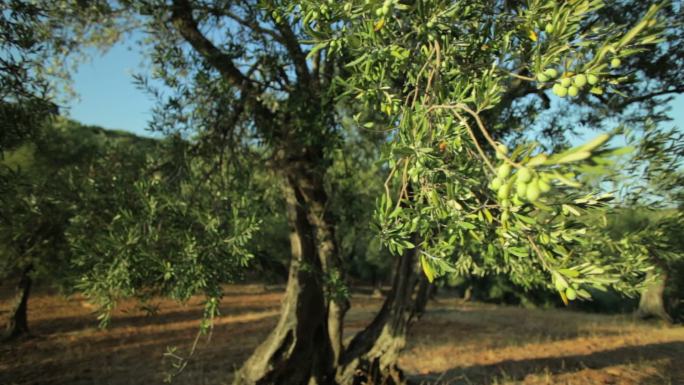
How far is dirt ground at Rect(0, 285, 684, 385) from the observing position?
9.37 metres

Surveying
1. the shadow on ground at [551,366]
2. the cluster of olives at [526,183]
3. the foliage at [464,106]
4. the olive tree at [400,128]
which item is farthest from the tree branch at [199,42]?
the shadow on ground at [551,366]

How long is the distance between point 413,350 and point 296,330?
7.88 m

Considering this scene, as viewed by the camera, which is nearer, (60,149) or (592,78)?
(592,78)

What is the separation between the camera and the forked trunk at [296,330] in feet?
23.2

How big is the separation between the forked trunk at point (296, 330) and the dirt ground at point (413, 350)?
1.66 meters

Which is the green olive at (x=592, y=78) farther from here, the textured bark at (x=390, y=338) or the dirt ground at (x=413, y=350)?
the textured bark at (x=390, y=338)

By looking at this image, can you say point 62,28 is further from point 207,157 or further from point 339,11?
point 339,11

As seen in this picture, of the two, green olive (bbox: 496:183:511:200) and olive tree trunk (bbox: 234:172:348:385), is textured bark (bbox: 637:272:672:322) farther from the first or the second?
green olive (bbox: 496:183:511:200)

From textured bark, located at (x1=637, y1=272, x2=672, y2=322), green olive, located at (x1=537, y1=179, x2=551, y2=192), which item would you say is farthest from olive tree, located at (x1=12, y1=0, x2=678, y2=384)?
textured bark, located at (x1=637, y1=272, x2=672, y2=322)

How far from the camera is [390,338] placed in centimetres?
Result: 752

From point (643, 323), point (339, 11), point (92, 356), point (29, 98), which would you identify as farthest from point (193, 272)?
point (643, 323)

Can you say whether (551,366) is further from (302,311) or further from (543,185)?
(543,185)

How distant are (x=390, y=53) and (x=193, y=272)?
9.78 ft

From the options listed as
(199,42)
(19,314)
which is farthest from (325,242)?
(19,314)
